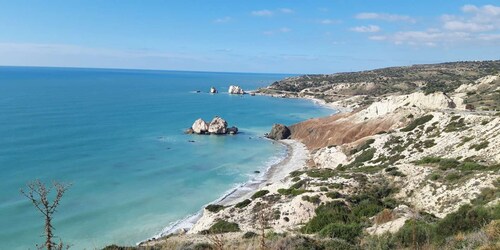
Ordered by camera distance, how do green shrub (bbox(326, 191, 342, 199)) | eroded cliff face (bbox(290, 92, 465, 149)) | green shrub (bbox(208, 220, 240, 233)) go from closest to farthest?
green shrub (bbox(208, 220, 240, 233)), green shrub (bbox(326, 191, 342, 199)), eroded cliff face (bbox(290, 92, 465, 149))

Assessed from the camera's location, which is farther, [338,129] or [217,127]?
[217,127]

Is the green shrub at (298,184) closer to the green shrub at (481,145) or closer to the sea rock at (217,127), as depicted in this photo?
the green shrub at (481,145)

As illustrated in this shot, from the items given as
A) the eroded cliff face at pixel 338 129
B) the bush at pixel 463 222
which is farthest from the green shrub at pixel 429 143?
the bush at pixel 463 222

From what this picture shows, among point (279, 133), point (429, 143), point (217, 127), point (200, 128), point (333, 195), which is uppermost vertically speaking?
point (429, 143)

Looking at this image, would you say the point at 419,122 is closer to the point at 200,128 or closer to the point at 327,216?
the point at 327,216

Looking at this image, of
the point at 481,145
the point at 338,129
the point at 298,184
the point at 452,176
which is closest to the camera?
the point at 452,176

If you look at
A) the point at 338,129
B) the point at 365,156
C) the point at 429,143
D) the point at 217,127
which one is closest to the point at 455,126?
the point at 429,143

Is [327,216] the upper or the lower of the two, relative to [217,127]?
upper

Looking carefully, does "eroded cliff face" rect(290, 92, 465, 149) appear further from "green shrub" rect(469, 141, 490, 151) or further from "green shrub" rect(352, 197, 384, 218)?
"green shrub" rect(352, 197, 384, 218)

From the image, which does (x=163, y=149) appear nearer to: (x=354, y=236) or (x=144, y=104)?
(x=354, y=236)

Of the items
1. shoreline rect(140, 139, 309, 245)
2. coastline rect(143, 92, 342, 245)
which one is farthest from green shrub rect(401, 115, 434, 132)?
shoreline rect(140, 139, 309, 245)

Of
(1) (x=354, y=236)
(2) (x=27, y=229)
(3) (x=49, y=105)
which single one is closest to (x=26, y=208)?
(2) (x=27, y=229)
